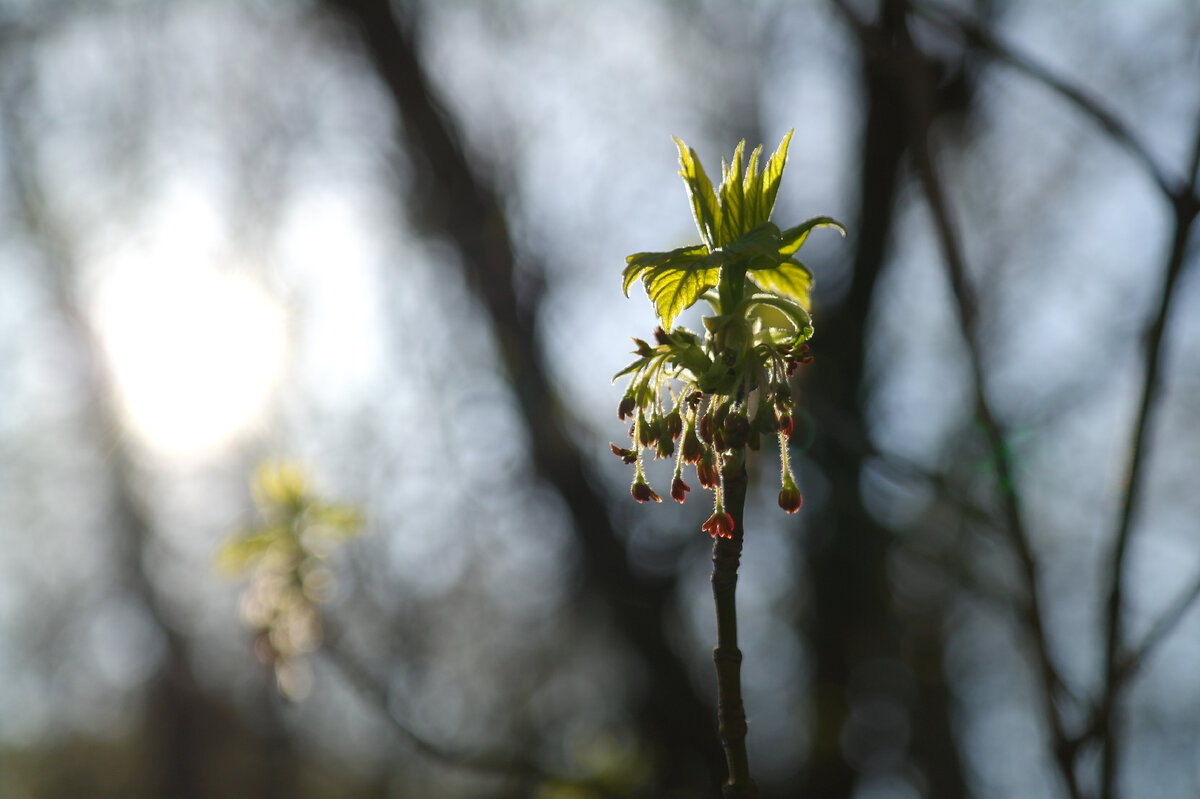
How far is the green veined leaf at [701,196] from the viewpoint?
4.34 feet

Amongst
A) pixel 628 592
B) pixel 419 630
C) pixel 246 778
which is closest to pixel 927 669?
pixel 628 592

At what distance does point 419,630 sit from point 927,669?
588 cm

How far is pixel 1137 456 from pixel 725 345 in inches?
28.4

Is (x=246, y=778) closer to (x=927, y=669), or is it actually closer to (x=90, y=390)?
(x=90, y=390)

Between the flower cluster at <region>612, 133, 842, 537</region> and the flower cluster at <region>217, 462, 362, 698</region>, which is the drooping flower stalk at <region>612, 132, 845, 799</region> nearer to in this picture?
the flower cluster at <region>612, 133, 842, 537</region>

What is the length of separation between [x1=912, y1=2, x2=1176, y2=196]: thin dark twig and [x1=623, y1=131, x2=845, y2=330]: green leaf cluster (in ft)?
1.59

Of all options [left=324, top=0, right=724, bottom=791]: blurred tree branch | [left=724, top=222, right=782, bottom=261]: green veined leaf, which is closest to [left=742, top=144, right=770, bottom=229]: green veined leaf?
[left=724, top=222, right=782, bottom=261]: green veined leaf

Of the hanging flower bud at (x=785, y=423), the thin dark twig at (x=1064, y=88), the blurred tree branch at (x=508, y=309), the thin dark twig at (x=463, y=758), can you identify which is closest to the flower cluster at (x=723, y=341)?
the hanging flower bud at (x=785, y=423)

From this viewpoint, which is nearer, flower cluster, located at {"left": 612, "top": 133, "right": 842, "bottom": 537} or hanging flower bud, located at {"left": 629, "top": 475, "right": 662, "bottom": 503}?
flower cluster, located at {"left": 612, "top": 133, "right": 842, "bottom": 537}

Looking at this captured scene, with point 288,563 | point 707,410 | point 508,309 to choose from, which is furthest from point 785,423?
point 508,309

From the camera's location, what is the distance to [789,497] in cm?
121

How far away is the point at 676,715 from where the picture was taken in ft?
17.3

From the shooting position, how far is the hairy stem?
3.14 ft

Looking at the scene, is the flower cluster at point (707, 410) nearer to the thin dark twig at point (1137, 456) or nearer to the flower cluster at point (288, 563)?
the thin dark twig at point (1137, 456)
